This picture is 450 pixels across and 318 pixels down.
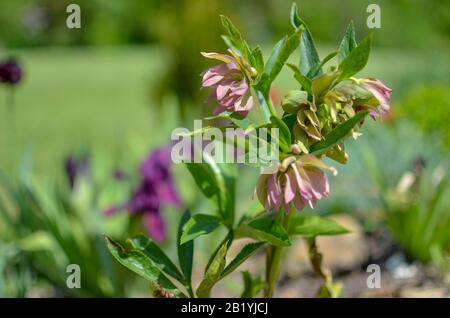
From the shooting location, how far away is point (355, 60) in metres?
1.09

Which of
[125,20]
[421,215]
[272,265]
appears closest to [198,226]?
[272,265]

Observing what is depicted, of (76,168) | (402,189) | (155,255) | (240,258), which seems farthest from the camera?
(76,168)

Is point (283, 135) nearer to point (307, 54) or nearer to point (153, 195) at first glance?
point (307, 54)

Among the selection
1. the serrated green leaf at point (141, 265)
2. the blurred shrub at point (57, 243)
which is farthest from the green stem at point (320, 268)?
the blurred shrub at point (57, 243)

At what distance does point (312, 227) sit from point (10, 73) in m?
0.92

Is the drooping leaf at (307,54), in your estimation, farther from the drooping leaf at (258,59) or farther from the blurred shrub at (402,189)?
the blurred shrub at (402,189)

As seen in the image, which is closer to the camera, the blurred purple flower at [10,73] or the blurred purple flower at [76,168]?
the blurred purple flower at [10,73]

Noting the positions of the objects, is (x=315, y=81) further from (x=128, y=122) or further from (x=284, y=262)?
(x=128, y=122)

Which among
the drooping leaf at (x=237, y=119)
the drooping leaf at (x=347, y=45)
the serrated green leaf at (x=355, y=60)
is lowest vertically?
the drooping leaf at (x=237, y=119)

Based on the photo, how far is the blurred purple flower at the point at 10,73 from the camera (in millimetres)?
1878

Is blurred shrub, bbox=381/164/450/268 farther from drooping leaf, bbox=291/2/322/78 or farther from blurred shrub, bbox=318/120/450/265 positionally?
drooping leaf, bbox=291/2/322/78

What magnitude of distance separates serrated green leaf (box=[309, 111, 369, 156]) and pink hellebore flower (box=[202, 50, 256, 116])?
110mm

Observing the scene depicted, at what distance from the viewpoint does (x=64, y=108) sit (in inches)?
312

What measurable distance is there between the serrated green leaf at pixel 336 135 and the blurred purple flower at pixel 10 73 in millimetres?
993
